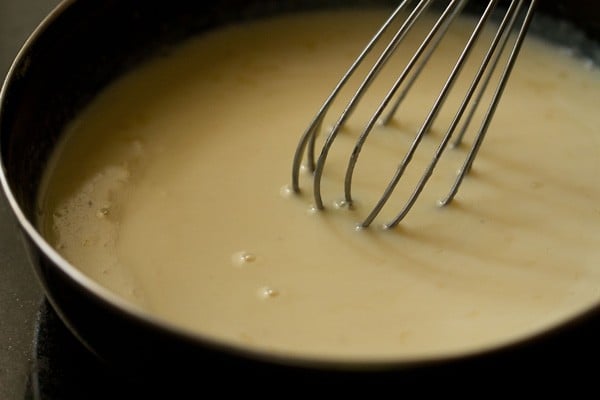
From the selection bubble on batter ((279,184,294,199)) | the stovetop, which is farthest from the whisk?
the stovetop

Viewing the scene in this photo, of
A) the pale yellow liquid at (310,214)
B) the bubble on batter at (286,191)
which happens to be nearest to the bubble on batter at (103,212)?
the pale yellow liquid at (310,214)

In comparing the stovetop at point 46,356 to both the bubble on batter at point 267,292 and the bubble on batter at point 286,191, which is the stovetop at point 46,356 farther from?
the bubble on batter at point 286,191

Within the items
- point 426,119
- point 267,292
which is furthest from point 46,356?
point 426,119

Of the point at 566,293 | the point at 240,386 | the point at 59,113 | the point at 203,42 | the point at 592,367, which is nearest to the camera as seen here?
the point at 240,386

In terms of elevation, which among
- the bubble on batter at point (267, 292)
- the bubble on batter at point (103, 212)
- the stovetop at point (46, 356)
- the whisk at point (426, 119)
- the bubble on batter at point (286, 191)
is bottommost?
the stovetop at point (46, 356)

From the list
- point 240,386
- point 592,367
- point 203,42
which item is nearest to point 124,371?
point 240,386

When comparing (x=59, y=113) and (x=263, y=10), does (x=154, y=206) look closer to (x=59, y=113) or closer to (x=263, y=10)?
(x=59, y=113)

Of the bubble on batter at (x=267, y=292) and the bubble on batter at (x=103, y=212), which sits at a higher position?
the bubble on batter at (x=267, y=292)

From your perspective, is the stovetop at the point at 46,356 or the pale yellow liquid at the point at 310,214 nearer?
the stovetop at the point at 46,356
